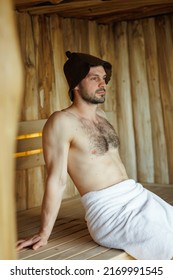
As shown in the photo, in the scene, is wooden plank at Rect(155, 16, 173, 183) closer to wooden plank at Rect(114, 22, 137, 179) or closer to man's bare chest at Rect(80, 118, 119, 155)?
wooden plank at Rect(114, 22, 137, 179)

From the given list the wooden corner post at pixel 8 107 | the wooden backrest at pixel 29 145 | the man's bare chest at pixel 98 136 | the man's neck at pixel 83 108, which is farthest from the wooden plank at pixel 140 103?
the wooden corner post at pixel 8 107

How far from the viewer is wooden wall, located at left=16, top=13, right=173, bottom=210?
475cm

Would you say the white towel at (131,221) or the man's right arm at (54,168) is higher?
the man's right arm at (54,168)

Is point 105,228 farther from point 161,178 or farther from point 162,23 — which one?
point 162,23

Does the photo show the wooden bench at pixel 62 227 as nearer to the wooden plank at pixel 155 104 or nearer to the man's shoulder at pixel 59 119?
the wooden plank at pixel 155 104

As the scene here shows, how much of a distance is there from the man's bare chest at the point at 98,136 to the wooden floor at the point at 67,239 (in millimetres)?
683

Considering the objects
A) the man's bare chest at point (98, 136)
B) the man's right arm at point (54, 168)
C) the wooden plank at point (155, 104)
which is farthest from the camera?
the wooden plank at point (155, 104)

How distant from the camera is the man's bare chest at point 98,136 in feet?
10.7

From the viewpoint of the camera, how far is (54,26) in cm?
490

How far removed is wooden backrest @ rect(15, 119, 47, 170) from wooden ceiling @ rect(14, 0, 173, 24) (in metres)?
1.15

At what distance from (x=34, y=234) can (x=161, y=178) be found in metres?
2.37

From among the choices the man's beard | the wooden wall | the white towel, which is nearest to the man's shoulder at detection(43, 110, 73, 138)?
the man's beard

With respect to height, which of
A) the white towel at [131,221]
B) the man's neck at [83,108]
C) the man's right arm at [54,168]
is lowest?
the white towel at [131,221]

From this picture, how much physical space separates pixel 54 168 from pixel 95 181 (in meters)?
0.31
